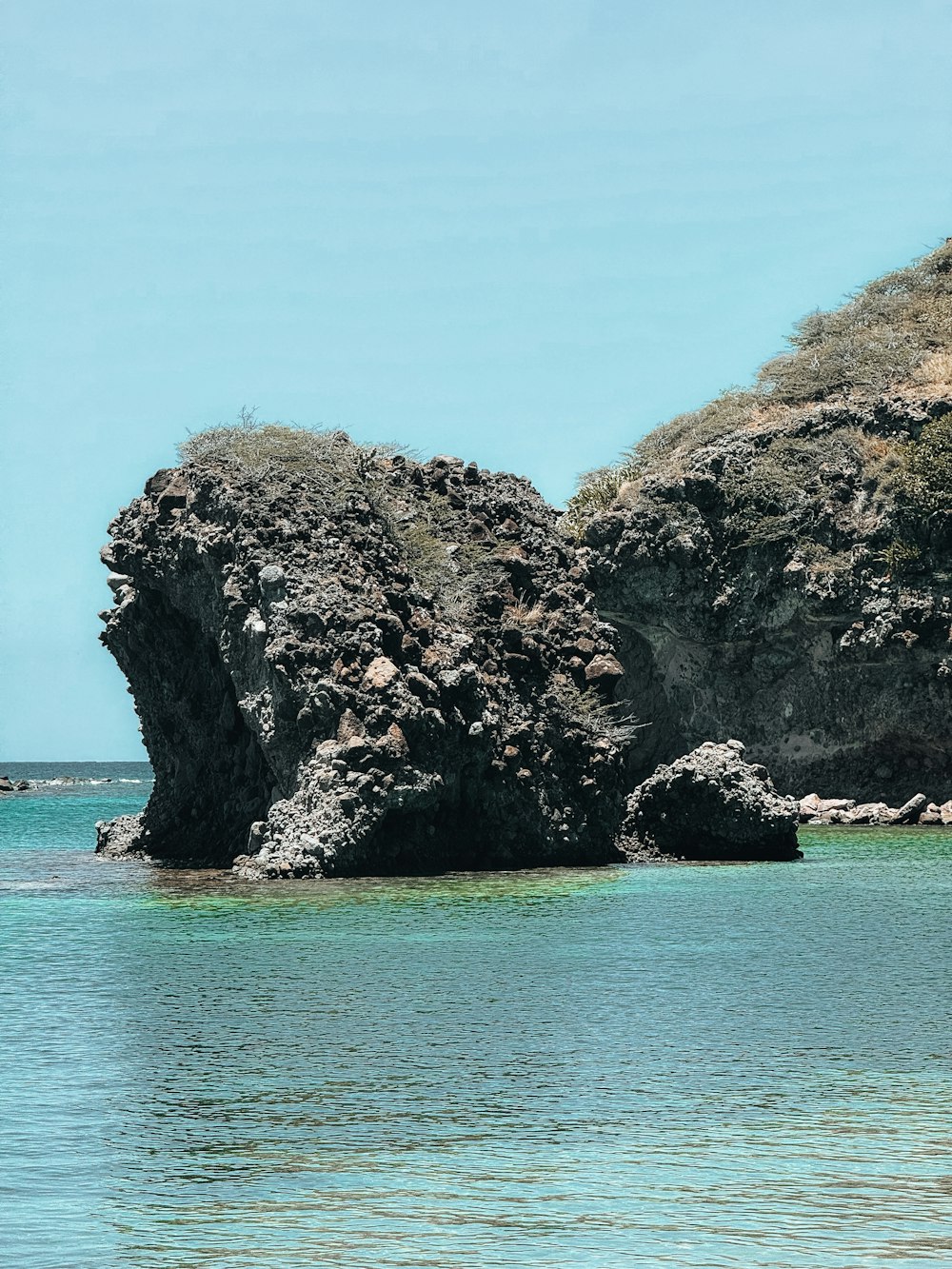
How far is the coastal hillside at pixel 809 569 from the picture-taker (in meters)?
43.8

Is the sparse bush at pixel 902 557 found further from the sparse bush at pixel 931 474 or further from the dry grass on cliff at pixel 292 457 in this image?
the dry grass on cliff at pixel 292 457

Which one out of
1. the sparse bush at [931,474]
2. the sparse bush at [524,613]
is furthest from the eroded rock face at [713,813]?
the sparse bush at [931,474]

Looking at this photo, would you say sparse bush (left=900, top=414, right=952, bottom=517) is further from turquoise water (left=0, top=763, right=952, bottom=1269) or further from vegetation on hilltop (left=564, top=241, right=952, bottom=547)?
turquoise water (left=0, top=763, right=952, bottom=1269)

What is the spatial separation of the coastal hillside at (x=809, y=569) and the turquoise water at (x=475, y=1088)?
24511mm

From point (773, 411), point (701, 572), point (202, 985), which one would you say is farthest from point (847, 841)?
point (202, 985)

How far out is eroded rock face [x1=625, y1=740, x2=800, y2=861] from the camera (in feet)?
96.8

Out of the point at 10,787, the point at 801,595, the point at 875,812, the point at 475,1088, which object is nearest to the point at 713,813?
the point at 875,812

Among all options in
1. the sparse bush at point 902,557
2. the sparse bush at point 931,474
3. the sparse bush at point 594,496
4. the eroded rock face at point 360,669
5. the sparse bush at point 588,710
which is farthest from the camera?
the sparse bush at point 594,496

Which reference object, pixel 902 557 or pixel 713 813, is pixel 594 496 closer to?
pixel 902 557

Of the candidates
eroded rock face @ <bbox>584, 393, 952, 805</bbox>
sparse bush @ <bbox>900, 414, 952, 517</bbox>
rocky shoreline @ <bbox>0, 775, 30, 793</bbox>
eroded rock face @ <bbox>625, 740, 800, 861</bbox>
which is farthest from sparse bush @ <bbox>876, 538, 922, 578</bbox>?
rocky shoreline @ <bbox>0, 775, 30, 793</bbox>

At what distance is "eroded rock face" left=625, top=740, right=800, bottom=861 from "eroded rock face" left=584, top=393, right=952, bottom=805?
48.9 ft

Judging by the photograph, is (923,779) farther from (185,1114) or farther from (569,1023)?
(185,1114)

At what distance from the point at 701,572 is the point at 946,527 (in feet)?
24.0

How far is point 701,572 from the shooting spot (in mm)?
47125
